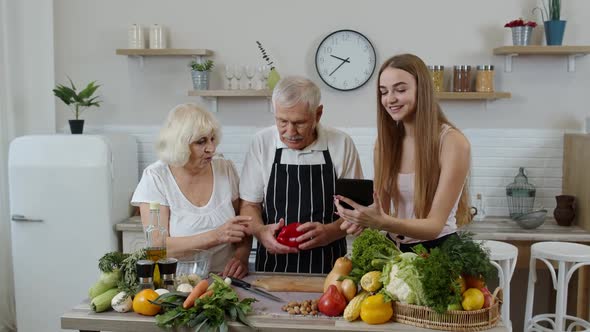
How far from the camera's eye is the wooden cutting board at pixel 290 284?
257cm

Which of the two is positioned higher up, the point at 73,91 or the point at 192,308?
the point at 73,91

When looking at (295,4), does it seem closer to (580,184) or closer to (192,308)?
(580,184)

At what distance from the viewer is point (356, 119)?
510cm

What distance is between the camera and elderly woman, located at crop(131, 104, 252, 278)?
277 cm

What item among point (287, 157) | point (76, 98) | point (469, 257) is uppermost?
point (76, 98)

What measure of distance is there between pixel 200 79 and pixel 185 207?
89.5 inches

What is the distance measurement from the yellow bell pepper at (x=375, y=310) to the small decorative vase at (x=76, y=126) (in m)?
3.34

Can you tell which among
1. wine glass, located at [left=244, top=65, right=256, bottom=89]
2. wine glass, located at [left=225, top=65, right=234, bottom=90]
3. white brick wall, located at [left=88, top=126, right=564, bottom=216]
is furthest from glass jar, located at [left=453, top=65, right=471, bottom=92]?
wine glass, located at [left=225, top=65, right=234, bottom=90]

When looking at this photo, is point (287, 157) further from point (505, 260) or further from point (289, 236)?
point (505, 260)

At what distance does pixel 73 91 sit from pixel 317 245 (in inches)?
112

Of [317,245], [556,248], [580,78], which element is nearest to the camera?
[317,245]

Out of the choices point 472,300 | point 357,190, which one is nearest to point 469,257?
point 472,300

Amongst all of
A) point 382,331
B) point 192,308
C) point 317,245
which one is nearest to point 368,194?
point 317,245

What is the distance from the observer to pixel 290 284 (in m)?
2.61
